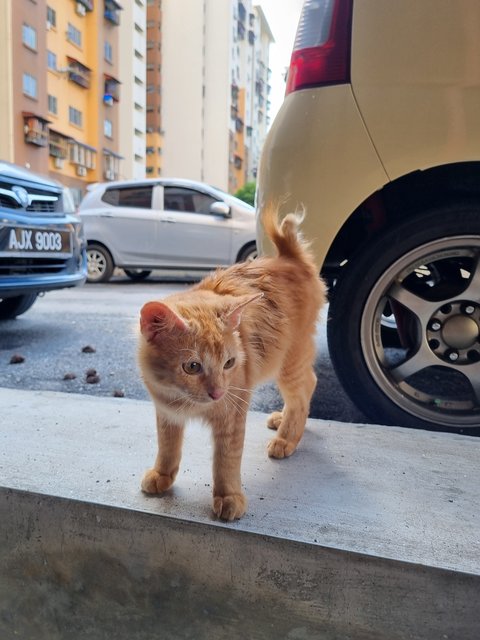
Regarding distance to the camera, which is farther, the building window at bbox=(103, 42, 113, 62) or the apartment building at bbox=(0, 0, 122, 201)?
the building window at bbox=(103, 42, 113, 62)

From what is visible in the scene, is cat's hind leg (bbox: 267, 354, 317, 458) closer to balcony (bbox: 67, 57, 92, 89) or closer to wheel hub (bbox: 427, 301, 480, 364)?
wheel hub (bbox: 427, 301, 480, 364)

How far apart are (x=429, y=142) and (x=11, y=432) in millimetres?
1887

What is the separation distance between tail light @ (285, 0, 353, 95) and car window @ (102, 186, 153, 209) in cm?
684

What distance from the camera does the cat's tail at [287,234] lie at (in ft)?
6.13

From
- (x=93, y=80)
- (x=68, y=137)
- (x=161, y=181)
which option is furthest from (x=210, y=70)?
(x=161, y=181)

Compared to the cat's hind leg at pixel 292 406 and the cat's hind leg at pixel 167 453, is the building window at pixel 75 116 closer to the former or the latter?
the cat's hind leg at pixel 292 406

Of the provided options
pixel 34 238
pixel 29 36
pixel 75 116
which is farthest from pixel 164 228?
pixel 75 116

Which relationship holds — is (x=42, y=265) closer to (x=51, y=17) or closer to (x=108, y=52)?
(x=51, y=17)

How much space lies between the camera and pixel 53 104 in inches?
844

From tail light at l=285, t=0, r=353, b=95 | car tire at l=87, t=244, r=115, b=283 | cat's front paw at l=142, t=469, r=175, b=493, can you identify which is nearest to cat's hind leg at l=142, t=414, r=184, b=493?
cat's front paw at l=142, t=469, r=175, b=493

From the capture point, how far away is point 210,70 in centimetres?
3650

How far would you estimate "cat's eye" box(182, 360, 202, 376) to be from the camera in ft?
4.35

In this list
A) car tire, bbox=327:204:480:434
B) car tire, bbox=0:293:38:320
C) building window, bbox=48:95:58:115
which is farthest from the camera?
building window, bbox=48:95:58:115

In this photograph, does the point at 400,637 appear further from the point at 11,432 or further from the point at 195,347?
the point at 11,432
